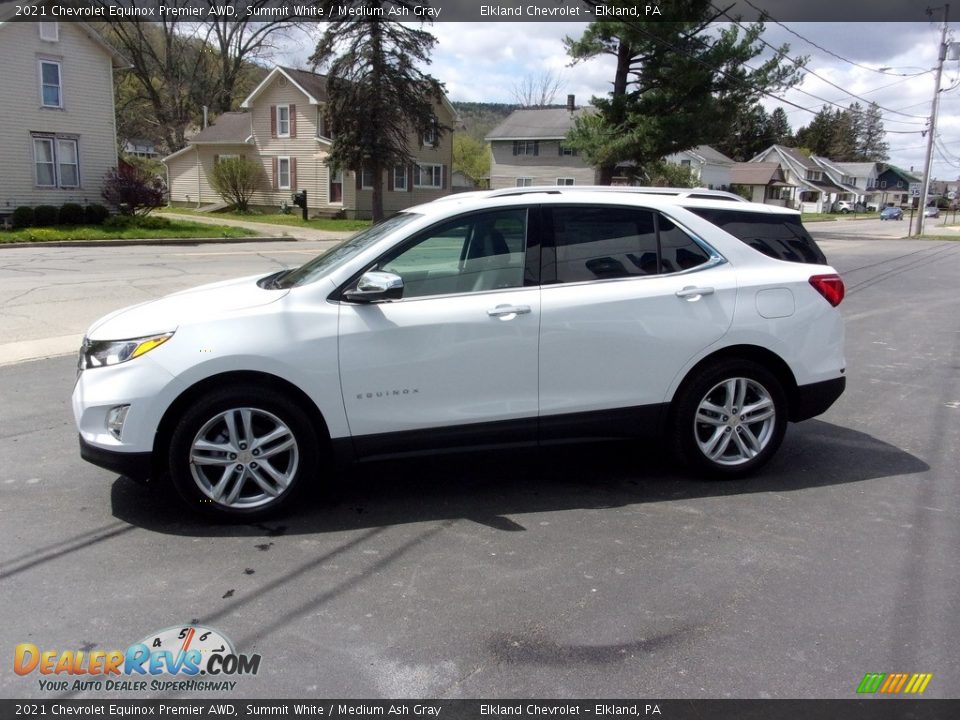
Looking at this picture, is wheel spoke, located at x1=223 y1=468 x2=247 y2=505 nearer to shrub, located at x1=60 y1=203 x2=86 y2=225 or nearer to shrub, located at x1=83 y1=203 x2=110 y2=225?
shrub, located at x1=60 y1=203 x2=86 y2=225

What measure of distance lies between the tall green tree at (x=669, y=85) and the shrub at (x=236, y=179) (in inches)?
636

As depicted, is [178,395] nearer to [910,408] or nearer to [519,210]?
[519,210]

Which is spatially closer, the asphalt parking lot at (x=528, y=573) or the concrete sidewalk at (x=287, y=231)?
the asphalt parking lot at (x=528, y=573)

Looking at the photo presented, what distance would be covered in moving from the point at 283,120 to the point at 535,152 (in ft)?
65.0

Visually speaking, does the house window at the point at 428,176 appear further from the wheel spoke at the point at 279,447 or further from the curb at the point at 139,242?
the wheel spoke at the point at 279,447

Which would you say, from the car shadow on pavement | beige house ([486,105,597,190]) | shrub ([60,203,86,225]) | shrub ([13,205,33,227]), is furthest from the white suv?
beige house ([486,105,597,190])

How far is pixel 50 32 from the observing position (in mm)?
27234

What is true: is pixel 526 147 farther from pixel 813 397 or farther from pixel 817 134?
pixel 817 134

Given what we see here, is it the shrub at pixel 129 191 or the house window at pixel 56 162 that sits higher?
the house window at pixel 56 162

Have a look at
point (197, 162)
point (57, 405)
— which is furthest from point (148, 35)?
point (57, 405)

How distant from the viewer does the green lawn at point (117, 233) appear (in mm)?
23469

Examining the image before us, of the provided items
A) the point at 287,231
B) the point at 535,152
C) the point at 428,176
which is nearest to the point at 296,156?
the point at 428,176

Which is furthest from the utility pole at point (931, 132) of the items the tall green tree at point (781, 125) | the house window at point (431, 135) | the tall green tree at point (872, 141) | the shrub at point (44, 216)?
the tall green tree at point (872, 141)

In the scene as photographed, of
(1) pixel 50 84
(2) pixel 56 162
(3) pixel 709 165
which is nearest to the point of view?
(1) pixel 50 84
